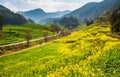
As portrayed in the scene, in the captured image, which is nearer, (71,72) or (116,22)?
(71,72)

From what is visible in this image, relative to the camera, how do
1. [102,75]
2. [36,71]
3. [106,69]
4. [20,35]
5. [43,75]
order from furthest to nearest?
[20,35], [36,71], [43,75], [106,69], [102,75]

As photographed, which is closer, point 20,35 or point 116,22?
point 116,22

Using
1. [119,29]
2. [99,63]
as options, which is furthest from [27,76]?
[119,29]

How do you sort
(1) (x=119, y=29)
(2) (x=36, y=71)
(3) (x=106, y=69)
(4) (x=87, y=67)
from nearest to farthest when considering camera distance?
(3) (x=106, y=69), (4) (x=87, y=67), (2) (x=36, y=71), (1) (x=119, y=29)

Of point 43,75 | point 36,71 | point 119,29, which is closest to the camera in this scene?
point 43,75

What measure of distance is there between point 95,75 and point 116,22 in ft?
239

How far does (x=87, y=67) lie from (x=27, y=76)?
10.4m

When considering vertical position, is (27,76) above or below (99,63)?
below

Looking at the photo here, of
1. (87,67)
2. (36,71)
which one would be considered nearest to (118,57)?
(87,67)

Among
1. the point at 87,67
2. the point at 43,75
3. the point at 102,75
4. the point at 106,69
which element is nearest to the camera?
the point at 102,75

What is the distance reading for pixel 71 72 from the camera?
105 ft

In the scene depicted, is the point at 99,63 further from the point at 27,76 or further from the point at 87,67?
the point at 27,76

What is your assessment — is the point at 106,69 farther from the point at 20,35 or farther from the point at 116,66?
the point at 20,35

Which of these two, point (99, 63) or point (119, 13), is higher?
point (119, 13)
